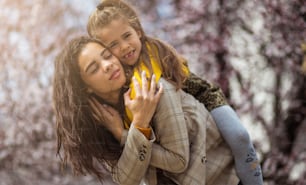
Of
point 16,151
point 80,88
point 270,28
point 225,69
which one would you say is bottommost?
point 16,151

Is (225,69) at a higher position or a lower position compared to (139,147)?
lower

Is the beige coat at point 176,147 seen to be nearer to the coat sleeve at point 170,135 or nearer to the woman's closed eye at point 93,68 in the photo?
the coat sleeve at point 170,135

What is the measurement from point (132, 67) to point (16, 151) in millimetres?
810

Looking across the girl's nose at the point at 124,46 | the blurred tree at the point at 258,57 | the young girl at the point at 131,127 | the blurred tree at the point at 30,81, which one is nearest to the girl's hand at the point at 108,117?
the young girl at the point at 131,127

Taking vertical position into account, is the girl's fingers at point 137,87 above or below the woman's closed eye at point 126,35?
below

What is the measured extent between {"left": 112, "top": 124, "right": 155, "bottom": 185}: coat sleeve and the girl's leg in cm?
14

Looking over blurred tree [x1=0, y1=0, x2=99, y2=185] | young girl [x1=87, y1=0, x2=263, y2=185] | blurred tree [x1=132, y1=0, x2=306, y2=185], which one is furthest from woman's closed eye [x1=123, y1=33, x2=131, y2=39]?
blurred tree [x1=132, y1=0, x2=306, y2=185]

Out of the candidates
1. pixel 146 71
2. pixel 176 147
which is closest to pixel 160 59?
pixel 146 71

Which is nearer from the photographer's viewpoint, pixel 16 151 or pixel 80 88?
pixel 80 88

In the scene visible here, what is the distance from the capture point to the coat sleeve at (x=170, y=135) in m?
0.88

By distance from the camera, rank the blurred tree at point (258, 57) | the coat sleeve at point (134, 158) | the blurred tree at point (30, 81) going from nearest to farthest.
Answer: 1. the coat sleeve at point (134, 158)
2. the blurred tree at point (30, 81)
3. the blurred tree at point (258, 57)

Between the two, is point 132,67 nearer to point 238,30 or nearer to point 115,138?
point 115,138

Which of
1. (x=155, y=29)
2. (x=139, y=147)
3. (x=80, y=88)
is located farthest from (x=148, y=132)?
(x=155, y=29)

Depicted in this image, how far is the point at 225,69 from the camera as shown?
5.42ft
